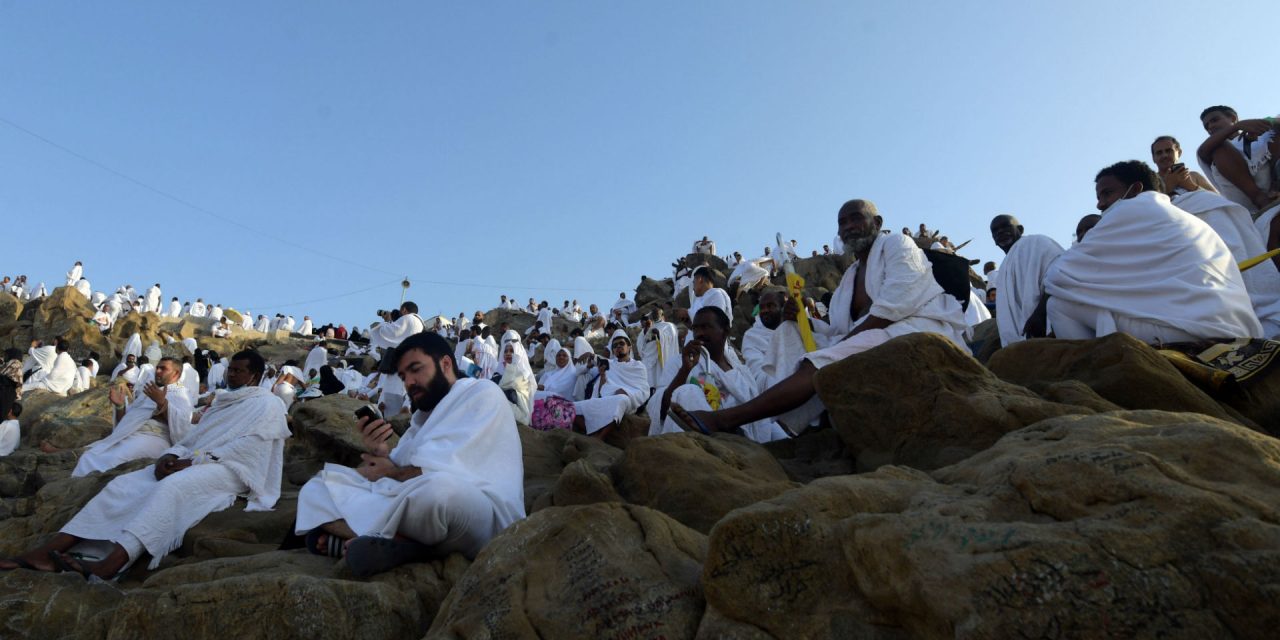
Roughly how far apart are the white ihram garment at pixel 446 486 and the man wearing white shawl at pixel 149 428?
331 centimetres

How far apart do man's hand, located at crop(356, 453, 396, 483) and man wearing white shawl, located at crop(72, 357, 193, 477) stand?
11.3 ft

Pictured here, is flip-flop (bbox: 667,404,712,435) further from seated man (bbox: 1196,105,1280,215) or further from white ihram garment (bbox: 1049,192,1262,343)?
seated man (bbox: 1196,105,1280,215)

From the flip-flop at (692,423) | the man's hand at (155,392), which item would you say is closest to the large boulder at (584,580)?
the flip-flop at (692,423)

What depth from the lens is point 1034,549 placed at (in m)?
1.57

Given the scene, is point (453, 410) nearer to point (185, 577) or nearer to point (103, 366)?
point (185, 577)

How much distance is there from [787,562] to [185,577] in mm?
2801

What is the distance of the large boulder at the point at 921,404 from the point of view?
329 cm

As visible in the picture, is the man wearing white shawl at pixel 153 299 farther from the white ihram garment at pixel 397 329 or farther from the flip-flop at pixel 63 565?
the flip-flop at pixel 63 565

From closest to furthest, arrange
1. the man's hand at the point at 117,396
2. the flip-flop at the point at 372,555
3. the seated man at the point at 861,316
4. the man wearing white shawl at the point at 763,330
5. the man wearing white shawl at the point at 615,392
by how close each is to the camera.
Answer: the flip-flop at the point at 372,555
the seated man at the point at 861,316
the man wearing white shawl at the point at 763,330
the man's hand at the point at 117,396
the man wearing white shawl at the point at 615,392

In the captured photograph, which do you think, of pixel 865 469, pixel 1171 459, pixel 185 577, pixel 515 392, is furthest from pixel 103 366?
pixel 1171 459

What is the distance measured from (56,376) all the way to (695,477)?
2053 cm

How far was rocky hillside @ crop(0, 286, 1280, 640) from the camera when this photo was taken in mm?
1524

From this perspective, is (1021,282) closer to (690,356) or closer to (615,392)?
(690,356)

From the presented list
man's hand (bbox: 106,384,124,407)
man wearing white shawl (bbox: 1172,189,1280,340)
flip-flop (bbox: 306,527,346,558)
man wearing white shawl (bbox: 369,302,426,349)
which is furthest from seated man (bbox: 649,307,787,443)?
man wearing white shawl (bbox: 369,302,426,349)
